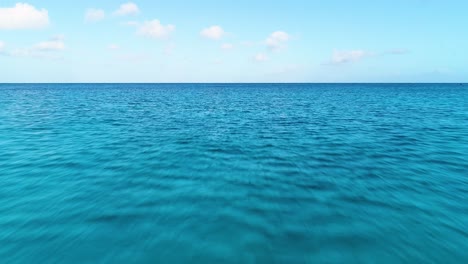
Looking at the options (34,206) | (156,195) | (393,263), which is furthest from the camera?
(156,195)

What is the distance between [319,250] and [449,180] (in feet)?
30.4

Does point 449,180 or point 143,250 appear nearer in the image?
point 143,250

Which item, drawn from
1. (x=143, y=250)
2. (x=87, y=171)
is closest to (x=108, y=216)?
(x=143, y=250)

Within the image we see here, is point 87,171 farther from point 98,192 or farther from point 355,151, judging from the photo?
point 355,151

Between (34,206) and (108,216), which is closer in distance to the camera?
(108,216)

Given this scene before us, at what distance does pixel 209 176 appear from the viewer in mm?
11281

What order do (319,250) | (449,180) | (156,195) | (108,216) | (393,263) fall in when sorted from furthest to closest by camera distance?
(449,180) < (156,195) < (108,216) < (319,250) < (393,263)

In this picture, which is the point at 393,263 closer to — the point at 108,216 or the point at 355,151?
the point at 108,216

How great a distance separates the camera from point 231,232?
7.04m

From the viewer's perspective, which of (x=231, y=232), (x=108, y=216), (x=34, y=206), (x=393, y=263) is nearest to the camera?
(x=393, y=263)

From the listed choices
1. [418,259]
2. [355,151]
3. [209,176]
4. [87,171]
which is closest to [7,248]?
[87,171]

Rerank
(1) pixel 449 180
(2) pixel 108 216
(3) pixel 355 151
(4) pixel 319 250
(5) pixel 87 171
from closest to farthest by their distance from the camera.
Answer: (4) pixel 319 250, (2) pixel 108 216, (1) pixel 449 180, (5) pixel 87 171, (3) pixel 355 151

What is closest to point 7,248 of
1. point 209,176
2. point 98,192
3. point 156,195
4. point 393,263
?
point 98,192

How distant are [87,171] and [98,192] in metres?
2.98
